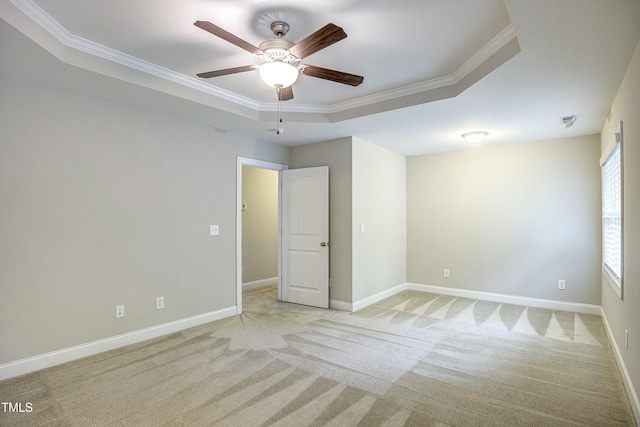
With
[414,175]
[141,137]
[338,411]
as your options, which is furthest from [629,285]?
[141,137]

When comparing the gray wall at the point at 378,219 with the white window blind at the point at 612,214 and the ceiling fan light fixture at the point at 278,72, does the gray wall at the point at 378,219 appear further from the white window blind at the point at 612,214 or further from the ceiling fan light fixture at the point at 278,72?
the white window blind at the point at 612,214

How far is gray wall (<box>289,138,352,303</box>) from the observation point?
15.7ft

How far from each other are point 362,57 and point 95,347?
139 inches

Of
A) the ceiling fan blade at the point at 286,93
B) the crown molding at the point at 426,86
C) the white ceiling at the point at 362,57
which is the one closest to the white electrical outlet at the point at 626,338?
the white ceiling at the point at 362,57

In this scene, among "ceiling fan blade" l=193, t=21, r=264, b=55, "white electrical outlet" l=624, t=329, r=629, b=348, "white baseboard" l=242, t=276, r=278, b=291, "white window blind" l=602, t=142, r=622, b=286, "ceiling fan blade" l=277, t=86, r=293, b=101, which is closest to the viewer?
"ceiling fan blade" l=193, t=21, r=264, b=55

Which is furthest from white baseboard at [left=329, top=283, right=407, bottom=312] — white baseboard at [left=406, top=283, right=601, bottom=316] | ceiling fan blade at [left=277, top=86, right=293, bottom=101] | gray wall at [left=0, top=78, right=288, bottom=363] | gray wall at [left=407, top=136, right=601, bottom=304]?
ceiling fan blade at [left=277, top=86, right=293, bottom=101]

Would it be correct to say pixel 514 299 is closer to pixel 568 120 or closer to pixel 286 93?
pixel 568 120

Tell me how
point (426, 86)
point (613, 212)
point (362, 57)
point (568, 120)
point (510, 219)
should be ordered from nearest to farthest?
point (362, 57) < point (426, 86) < point (613, 212) < point (568, 120) < point (510, 219)

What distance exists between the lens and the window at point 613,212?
10.0ft

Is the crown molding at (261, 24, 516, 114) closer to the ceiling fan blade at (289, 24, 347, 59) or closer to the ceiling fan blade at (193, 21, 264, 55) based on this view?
the ceiling fan blade at (289, 24, 347, 59)

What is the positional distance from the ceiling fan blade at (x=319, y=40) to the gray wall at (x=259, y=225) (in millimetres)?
4105

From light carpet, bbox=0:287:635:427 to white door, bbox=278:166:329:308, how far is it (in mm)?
854

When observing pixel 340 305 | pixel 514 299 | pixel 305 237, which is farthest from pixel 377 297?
pixel 514 299

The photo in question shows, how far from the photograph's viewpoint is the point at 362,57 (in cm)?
286
